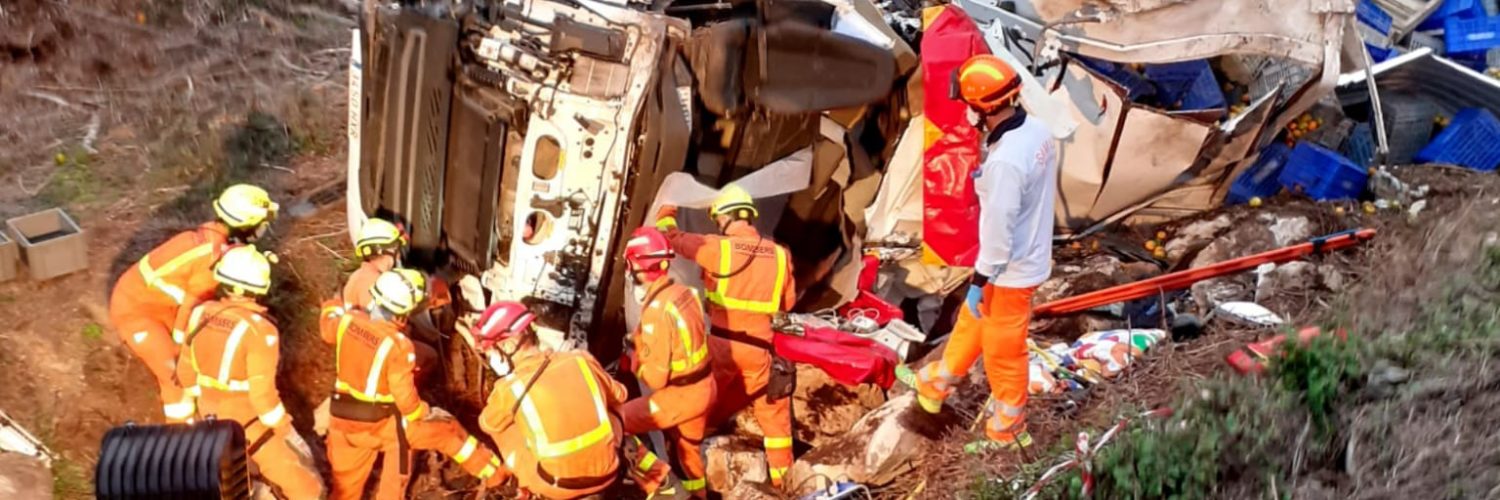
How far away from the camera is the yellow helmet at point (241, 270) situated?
5.43 m

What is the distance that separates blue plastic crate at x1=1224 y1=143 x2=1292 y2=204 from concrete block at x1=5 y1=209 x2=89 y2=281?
263 inches

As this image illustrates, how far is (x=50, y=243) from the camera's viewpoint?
639 centimetres

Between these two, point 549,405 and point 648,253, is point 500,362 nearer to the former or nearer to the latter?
point 549,405

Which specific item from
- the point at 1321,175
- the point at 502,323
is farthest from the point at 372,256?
the point at 1321,175

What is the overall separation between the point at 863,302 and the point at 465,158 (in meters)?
2.38

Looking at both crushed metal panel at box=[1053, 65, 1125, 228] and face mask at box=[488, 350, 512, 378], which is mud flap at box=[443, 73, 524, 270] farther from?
crushed metal panel at box=[1053, 65, 1125, 228]

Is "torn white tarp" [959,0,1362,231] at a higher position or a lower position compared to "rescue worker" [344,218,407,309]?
higher

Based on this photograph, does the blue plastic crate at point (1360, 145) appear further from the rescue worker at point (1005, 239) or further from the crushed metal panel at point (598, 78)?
the crushed metal panel at point (598, 78)

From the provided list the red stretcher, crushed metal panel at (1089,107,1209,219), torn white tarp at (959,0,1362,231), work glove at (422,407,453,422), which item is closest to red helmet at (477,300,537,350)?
work glove at (422,407,453,422)

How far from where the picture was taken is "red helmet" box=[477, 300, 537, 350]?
16.4 ft

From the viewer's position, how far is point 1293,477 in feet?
13.7

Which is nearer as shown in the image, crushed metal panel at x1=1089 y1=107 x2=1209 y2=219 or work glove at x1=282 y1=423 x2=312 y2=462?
work glove at x1=282 y1=423 x2=312 y2=462

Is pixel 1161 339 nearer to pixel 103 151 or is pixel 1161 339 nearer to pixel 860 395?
pixel 860 395

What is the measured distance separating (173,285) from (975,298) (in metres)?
3.60
